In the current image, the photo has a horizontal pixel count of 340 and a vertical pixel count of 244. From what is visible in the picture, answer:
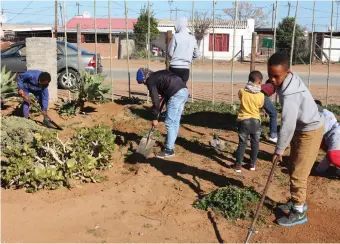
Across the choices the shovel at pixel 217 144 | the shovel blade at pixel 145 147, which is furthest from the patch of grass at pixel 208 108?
the shovel blade at pixel 145 147

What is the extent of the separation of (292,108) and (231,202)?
1.22 m

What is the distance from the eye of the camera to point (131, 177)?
5516 millimetres

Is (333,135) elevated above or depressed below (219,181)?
above

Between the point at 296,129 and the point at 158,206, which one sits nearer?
the point at 296,129

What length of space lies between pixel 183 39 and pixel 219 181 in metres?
2.71

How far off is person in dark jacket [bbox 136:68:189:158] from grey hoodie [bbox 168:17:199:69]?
98cm

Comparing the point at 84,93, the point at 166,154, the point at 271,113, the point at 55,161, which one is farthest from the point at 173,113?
the point at 84,93

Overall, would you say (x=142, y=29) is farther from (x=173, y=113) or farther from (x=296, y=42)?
(x=173, y=113)

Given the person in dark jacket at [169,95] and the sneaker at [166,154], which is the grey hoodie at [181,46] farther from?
the sneaker at [166,154]

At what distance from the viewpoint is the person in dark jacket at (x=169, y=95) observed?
19.4ft

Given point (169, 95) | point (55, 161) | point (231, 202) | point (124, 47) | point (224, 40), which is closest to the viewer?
Answer: point (231, 202)

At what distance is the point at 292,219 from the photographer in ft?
13.8

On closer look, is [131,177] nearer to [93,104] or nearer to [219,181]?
[219,181]

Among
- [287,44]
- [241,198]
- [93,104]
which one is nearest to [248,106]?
[241,198]
